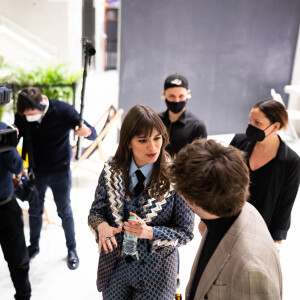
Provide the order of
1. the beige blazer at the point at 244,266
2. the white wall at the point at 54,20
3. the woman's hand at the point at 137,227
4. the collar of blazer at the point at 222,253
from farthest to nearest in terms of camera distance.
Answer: the white wall at the point at 54,20
the woman's hand at the point at 137,227
the collar of blazer at the point at 222,253
the beige blazer at the point at 244,266

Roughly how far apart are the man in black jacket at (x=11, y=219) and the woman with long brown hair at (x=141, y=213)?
81 cm

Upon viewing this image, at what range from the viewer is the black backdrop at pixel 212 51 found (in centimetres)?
555

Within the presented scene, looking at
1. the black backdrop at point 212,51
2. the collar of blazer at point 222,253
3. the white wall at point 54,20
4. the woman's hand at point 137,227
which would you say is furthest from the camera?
the black backdrop at point 212,51

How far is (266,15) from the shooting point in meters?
6.19

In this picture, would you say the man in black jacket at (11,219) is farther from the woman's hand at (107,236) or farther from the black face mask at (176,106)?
the black face mask at (176,106)

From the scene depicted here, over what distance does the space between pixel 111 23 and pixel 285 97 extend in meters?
3.62

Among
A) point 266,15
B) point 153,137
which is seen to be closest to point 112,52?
point 266,15

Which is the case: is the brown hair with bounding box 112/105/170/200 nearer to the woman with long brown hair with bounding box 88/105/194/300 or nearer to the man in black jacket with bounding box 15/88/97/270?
the woman with long brown hair with bounding box 88/105/194/300

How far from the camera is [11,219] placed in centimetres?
228

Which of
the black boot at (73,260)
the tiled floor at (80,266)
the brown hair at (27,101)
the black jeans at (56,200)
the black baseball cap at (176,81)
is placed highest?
the black baseball cap at (176,81)

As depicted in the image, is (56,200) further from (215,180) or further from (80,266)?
(215,180)

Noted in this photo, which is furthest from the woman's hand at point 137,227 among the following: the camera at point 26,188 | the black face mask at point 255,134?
the camera at point 26,188

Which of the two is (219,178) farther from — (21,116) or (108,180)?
(21,116)

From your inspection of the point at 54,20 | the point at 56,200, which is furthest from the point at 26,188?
the point at 54,20
